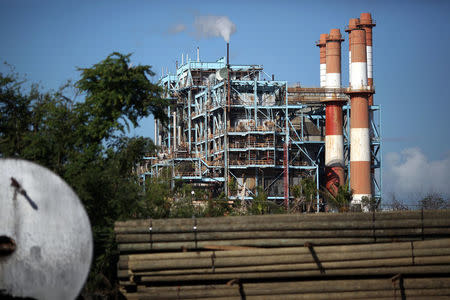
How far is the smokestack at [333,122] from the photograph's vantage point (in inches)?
3078

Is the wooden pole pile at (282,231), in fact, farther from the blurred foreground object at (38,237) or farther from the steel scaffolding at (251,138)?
the steel scaffolding at (251,138)

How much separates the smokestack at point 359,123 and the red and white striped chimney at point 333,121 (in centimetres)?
374

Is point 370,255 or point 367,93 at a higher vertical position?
point 367,93

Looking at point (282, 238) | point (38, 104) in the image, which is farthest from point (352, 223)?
point (38, 104)

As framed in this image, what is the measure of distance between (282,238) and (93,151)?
7464 mm

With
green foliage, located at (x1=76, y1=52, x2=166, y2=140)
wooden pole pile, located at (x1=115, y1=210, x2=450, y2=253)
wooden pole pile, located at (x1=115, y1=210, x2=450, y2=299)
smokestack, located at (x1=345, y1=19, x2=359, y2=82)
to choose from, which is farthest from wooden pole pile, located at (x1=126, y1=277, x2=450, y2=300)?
smokestack, located at (x1=345, y1=19, x2=359, y2=82)

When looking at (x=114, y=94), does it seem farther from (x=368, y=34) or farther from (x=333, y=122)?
(x=368, y=34)

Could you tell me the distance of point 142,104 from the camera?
842 inches

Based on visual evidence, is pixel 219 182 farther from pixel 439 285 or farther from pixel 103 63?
pixel 439 285

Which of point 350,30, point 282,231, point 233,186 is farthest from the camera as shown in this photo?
point 350,30

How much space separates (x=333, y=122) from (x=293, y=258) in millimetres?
64668

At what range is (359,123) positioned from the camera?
7388 centimetres

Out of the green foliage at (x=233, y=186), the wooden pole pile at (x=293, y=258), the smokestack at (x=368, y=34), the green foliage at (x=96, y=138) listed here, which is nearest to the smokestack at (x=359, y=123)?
the smokestack at (x=368, y=34)

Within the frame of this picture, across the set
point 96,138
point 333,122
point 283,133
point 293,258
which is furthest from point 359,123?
point 293,258
